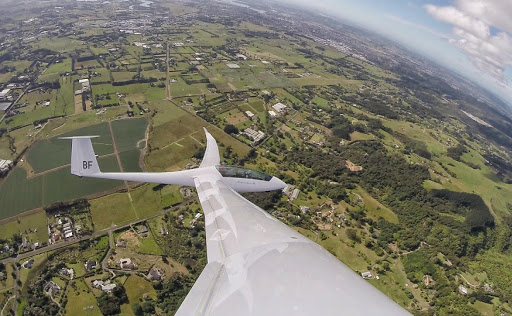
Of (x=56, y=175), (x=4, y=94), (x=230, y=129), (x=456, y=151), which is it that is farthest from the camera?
(x=456, y=151)

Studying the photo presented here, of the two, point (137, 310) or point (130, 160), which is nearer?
point (137, 310)

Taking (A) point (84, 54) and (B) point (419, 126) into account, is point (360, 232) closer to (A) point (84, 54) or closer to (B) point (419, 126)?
(B) point (419, 126)

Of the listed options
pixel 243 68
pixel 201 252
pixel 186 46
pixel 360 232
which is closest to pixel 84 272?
pixel 201 252

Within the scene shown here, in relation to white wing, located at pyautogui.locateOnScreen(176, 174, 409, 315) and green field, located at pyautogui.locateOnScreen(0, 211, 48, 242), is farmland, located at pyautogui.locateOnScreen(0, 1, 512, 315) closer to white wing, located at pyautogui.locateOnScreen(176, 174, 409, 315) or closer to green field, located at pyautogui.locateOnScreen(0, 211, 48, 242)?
green field, located at pyautogui.locateOnScreen(0, 211, 48, 242)

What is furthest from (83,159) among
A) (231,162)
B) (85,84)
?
(85,84)

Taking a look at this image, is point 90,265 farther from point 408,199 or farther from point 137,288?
point 408,199

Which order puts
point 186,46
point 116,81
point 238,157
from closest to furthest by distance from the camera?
point 238,157
point 116,81
point 186,46
